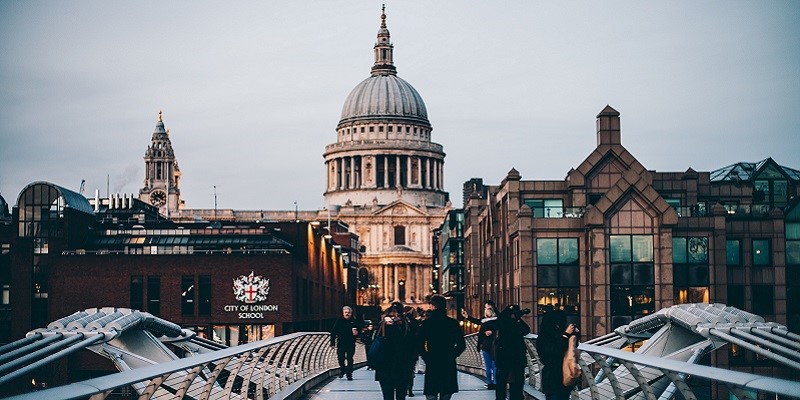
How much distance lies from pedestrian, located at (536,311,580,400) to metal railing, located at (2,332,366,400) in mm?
4227

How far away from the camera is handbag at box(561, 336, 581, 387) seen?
57.3 ft

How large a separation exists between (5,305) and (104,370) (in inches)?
556

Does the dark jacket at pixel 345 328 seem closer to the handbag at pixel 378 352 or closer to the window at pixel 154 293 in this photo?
the handbag at pixel 378 352

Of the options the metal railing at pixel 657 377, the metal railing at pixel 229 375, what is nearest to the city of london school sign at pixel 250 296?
the metal railing at pixel 229 375

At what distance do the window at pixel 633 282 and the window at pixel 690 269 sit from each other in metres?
1.56

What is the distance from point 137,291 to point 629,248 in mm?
32850

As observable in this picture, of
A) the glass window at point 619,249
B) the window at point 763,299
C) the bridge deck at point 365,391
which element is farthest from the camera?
the window at point 763,299

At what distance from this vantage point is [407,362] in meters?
21.0

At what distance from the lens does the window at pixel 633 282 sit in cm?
5994

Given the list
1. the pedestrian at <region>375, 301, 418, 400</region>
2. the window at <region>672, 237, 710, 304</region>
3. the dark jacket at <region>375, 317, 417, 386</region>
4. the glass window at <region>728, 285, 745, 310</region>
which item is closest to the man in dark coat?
the pedestrian at <region>375, 301, 418, 400</region>

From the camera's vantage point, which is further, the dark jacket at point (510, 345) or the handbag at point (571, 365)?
the dark jacket at point (510, 345)

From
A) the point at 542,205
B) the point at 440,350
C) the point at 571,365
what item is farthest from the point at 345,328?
the point at 542,205

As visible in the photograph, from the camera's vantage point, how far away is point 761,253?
62.9 meters

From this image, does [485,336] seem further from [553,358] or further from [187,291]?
[187,291]
